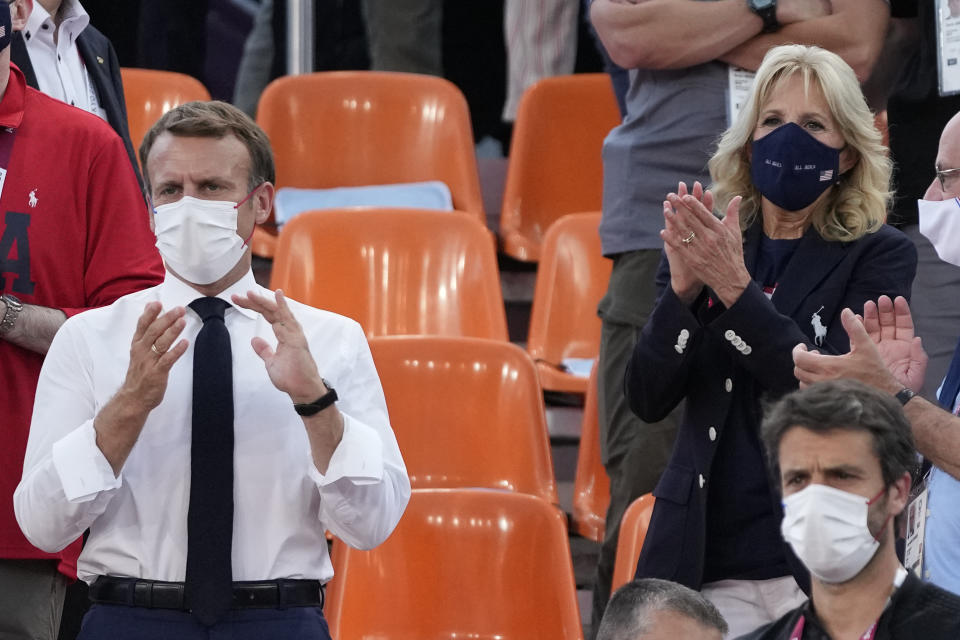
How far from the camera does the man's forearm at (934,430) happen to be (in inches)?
106

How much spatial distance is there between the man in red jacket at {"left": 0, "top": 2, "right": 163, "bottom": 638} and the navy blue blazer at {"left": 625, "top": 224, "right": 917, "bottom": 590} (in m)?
1.00

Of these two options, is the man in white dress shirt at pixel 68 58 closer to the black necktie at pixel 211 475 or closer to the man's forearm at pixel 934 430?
the black necktie at pixel 211 475

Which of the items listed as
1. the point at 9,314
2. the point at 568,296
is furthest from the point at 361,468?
the point at 568,296

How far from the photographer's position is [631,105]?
4.19m

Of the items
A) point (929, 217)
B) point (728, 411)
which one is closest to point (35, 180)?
point (728, 411)

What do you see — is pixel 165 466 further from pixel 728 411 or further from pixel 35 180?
pixel 728 411

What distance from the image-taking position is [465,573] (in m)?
3.56

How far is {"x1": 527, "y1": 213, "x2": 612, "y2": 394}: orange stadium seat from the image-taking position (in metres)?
4.94

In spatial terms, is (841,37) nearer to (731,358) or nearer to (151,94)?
(731,358)

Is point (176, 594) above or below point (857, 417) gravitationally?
below

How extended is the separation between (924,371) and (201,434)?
4.35ft

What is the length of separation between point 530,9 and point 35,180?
11.2 feet

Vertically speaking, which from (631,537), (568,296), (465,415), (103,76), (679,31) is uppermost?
(679,31)

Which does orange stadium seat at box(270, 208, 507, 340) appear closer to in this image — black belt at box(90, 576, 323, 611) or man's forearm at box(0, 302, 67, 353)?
man's forearm at box(0, 302, 67, 353)
